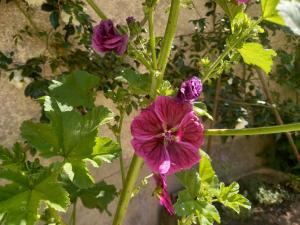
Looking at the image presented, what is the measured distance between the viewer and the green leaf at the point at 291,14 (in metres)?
0.52

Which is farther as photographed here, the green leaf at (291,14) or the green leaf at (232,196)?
the green leaf at (232,196)

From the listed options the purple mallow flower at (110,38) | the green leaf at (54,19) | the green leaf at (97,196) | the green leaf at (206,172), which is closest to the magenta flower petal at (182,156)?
the purple mallow flower at (110,38)

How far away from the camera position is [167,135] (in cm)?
81

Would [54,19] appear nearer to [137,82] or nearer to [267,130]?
[137,82]

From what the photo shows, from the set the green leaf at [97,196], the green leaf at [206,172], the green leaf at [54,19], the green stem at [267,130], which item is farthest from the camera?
the green leaf at [54,19]

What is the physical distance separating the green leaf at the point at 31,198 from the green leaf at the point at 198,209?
268 mm

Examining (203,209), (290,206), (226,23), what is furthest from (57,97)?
(290,206)

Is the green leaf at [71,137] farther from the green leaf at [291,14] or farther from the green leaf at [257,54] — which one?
the green leaf at [291,14]

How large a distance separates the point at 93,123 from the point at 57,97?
0.41 feet

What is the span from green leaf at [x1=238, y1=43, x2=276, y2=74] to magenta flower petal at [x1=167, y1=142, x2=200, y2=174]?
26 centimetres

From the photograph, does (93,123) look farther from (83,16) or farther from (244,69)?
(244,69)

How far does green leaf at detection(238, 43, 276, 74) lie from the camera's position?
0.96 meters

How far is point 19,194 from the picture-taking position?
0.85 m

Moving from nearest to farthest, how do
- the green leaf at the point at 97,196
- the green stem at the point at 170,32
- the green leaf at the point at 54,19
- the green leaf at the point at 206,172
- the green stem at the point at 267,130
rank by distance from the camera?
the green stem at the point at 267,130
the green stem at the point at 170,32
the green leaf at the point at 206,172
the green leaf at the point at 97,196
the green leaf at the point at 54,19
